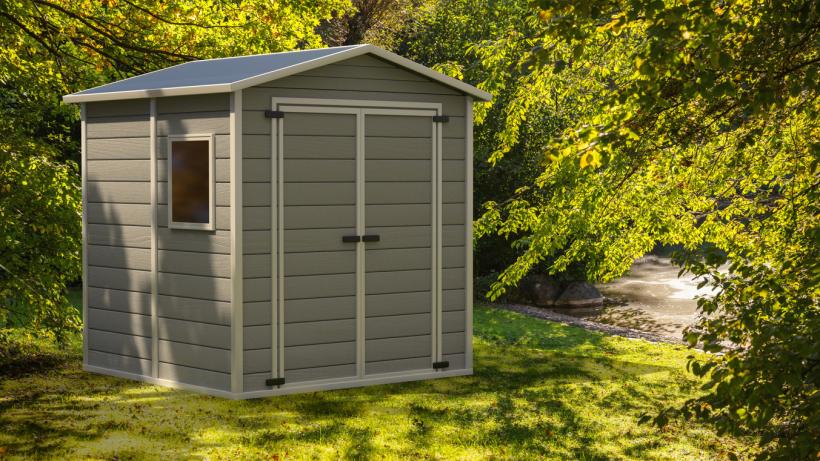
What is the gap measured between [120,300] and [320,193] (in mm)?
1969

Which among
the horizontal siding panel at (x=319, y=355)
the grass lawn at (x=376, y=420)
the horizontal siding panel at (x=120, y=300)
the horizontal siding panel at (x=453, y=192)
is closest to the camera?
the grass lawn at (x=376, y=420)

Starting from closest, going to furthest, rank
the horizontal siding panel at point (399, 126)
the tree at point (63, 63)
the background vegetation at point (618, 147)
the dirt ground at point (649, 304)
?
the background vegetation at point (618, 147), the horizontal siding panel at point (399, 126), the tree at point (63, 63), the dirt ground at point (649, 304)

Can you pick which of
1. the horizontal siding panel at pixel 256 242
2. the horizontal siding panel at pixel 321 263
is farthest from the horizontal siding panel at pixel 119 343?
the horizontal siding panel at pixel 321 263

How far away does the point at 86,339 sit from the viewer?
344 inches

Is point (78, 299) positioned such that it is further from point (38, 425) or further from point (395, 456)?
point (395, 456)

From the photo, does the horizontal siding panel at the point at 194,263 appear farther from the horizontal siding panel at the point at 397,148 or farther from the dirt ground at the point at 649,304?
the dirt ground at the point at 649,304

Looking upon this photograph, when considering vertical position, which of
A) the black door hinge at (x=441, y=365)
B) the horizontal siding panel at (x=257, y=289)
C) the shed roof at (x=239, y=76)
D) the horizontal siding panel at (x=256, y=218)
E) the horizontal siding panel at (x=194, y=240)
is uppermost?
the shed roof at (x=239, y=76)

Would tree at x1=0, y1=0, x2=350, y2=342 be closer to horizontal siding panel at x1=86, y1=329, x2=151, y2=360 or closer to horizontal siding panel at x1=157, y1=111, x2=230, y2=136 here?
horizontal siding panel at x1=86, y1=329, x2=151, y2=360

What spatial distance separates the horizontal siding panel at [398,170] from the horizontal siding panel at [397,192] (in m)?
0.04

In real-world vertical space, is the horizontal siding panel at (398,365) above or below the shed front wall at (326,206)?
below

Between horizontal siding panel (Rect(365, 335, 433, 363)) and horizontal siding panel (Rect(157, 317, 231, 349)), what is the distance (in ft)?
3.85

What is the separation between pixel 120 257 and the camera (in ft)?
27.3

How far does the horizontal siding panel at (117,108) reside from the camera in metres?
8.12

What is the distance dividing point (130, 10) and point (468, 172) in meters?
5.24
